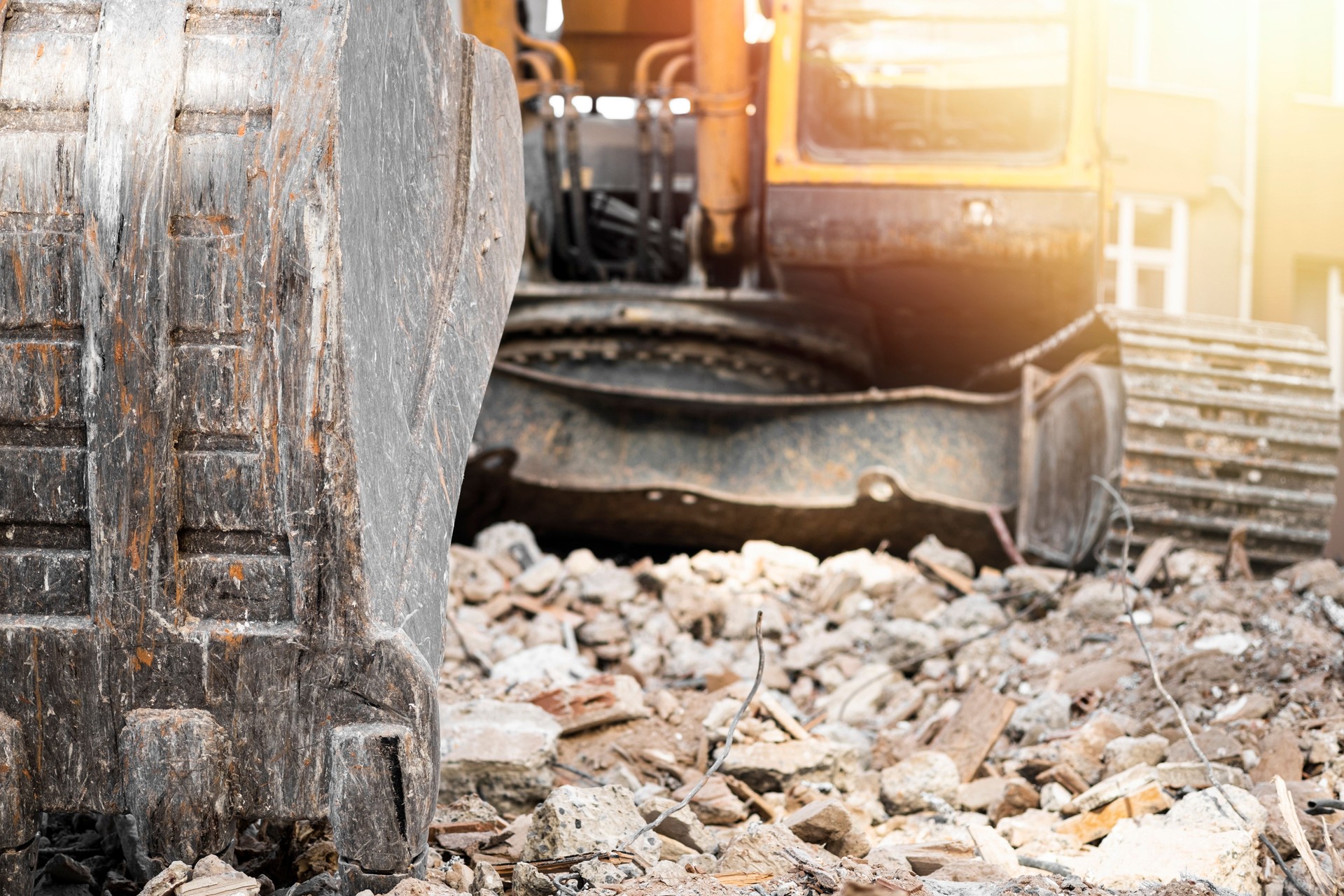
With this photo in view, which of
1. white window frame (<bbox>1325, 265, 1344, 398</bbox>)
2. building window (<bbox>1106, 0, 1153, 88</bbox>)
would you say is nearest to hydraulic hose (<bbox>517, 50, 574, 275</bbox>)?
building window (<bbox>1106, 0, 1153, 88</bbox>)

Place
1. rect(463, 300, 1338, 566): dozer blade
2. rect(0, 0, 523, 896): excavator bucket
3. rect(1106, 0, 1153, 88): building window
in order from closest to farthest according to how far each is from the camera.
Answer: rect(0, 0, 523, 896): excavator bucket
rect(463, 300, 1338, 566): dozer blade
rect(1106, 0, 1153, 88): building window

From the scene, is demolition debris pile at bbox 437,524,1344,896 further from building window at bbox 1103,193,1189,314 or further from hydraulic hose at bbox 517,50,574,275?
building window at bbox 1103,193,1189,314

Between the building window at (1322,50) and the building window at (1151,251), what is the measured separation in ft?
7.93

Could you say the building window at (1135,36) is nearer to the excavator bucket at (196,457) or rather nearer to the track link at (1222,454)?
the track link at (1222,454)

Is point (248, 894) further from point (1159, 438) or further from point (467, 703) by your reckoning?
point (1159, 438)

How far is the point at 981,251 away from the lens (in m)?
4.66

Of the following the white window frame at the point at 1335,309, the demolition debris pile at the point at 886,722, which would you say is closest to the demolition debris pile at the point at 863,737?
the demolition debris pile at the point at 886,722

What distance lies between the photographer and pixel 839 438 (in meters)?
4.89

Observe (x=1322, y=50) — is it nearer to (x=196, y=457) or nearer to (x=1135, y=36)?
(x=1135, y=36)

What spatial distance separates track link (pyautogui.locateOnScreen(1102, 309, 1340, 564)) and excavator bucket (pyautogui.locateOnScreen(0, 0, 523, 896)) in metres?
3.20

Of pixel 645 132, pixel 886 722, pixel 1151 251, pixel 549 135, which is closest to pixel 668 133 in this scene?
pixel 645 132

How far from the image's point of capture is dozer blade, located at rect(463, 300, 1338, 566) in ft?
14.5

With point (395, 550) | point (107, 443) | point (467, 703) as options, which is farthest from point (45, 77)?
point (467, 703)

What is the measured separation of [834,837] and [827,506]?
9.33ft
